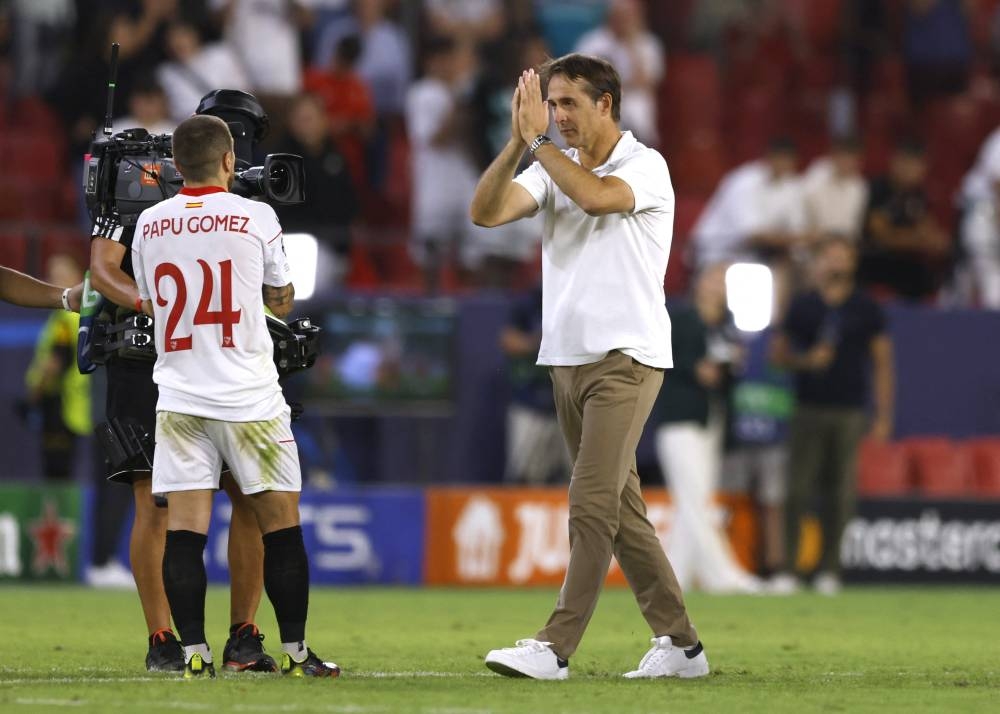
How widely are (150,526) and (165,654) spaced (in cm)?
51

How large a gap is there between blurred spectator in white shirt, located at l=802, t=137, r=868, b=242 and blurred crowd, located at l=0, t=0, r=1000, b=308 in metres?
0.02

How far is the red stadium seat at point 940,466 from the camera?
1667 centimetres

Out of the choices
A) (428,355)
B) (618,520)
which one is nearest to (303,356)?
(618,520)

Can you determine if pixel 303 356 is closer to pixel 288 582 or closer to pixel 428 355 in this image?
pixel 288 582

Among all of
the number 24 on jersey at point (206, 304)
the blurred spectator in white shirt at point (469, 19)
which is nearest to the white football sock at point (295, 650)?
the number 24 on jersey at point (206, 304)

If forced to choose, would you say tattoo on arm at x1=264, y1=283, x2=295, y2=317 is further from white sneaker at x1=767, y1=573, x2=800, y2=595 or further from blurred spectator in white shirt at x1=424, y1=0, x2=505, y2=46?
blurred spectator in white shirt at x1=424, y1=0, x2=505, y2=46

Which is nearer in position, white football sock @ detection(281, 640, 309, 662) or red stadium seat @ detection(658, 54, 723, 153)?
white football sock @ detection(281, 640, 309, 662)

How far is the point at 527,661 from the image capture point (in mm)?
7164

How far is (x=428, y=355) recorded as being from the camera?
1587 centimetres

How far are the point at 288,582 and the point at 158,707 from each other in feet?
3.27

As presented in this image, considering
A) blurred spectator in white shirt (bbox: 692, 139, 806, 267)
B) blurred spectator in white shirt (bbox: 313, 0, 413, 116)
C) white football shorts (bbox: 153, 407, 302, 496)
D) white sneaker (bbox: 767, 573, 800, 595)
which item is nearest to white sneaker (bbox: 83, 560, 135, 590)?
white sneaker (bbox: 767, 573, 800, 595)

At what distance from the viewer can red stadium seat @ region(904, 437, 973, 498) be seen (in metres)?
16.7

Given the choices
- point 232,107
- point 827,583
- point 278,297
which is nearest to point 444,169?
point 827,583

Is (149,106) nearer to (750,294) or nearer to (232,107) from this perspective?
(750,294)
